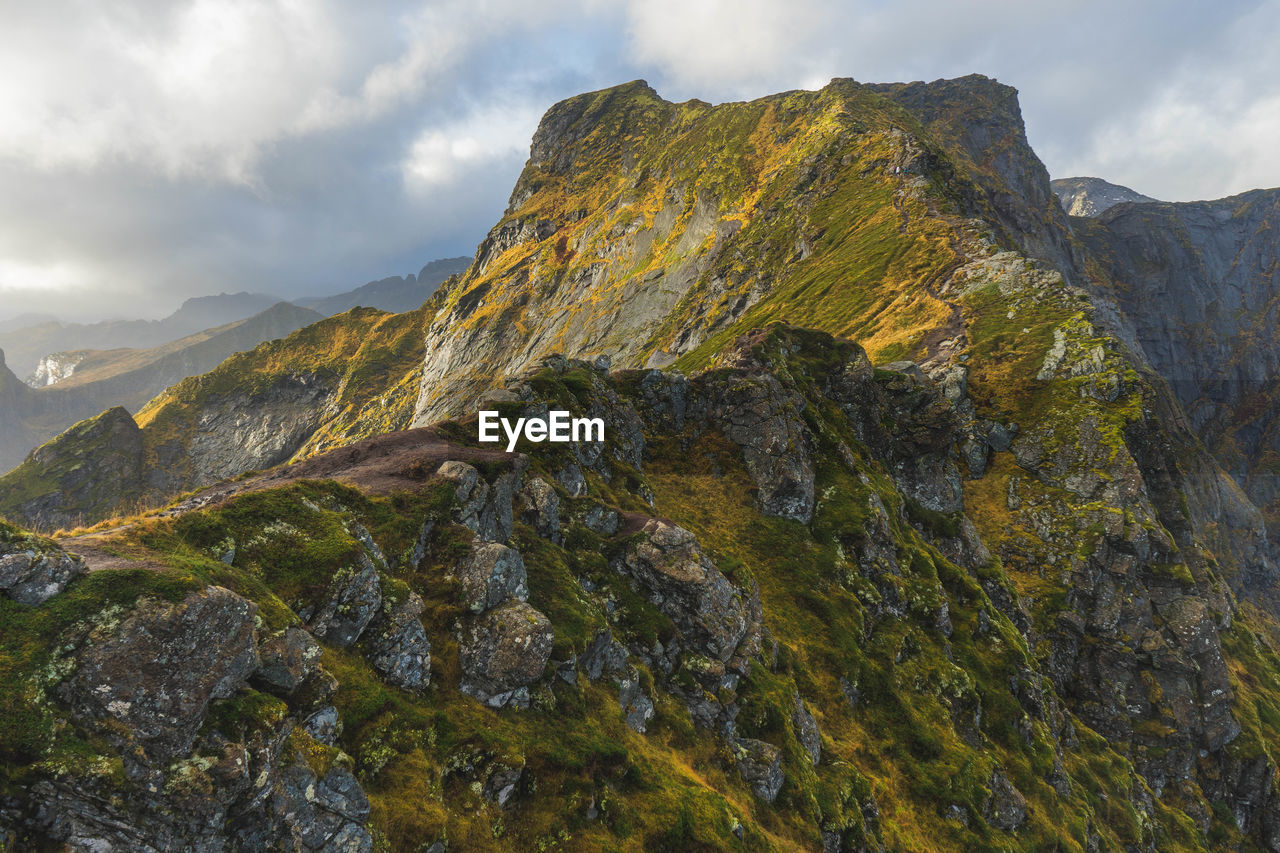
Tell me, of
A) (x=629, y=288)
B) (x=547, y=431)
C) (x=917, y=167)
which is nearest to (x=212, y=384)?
(x=629, y=288)

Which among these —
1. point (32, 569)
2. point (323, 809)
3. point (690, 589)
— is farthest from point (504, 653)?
point (32, 569)

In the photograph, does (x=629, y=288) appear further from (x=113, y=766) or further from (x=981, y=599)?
(x=113, y=766)

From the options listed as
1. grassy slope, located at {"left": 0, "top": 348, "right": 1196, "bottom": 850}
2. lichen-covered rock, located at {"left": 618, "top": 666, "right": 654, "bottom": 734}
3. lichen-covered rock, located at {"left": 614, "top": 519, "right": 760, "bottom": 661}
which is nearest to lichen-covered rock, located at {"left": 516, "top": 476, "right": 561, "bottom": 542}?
grassy slope, located at {"left": 0, "top": 348, "right": 1196, "bottom": 850}

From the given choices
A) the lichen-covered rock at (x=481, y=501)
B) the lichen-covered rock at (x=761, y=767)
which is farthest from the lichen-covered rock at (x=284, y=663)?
the lichen-covered rock at (x=761, y=767)

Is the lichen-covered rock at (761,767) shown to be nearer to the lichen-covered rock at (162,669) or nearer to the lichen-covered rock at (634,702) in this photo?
the lichen-covered rock at (634,702)

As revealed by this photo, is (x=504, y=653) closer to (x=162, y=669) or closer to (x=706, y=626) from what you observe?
(x=162, y=669)
